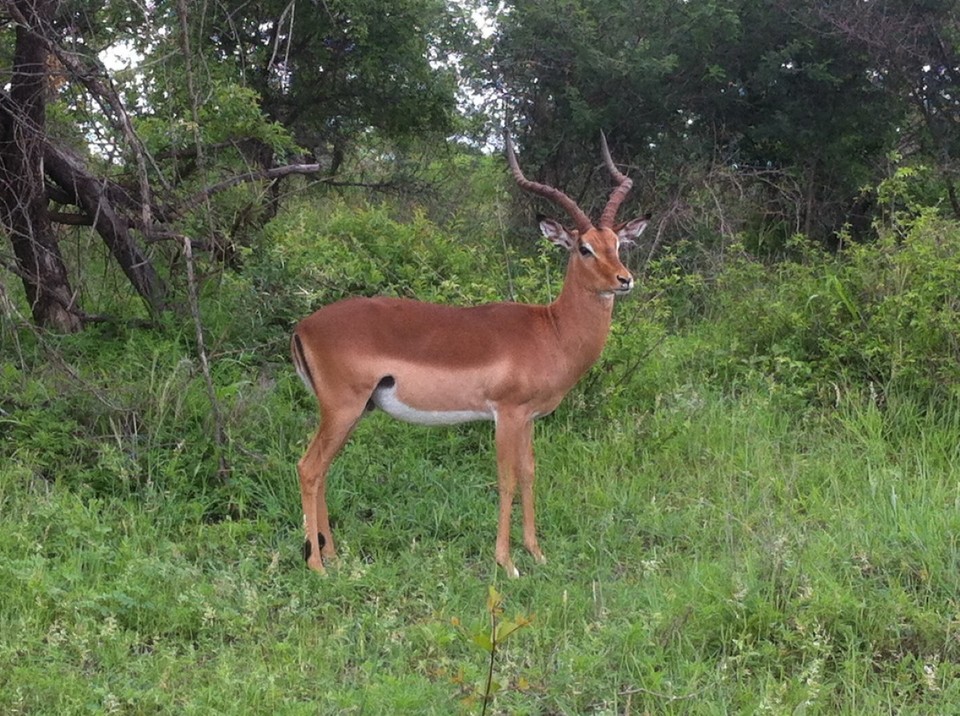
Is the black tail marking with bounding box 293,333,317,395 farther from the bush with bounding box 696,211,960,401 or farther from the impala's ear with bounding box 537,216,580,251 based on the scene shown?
the bush with bounding box 696,211,960,401

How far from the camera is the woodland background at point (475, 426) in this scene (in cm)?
405

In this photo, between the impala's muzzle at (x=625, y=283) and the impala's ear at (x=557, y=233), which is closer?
the impala's muzzle at (x=625, y=283)

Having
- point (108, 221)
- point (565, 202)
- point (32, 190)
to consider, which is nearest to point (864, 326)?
point (565, 202)

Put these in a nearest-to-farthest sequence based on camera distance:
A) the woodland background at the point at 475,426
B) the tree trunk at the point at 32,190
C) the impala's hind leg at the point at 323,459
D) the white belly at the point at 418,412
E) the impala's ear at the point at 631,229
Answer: the woodland background at the point at 475,426, the impala's hind leg at the point at 323,459, the white belly at the point at 418,412, the impala's ear at the point at 631,229, the tree trunk at the point at 32,190

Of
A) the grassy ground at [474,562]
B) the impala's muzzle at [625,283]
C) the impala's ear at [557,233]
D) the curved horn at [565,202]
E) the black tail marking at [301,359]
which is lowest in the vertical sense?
the grassy ground at [474,562]

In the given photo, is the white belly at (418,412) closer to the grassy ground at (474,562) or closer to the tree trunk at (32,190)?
the grassy ground at (474,562)

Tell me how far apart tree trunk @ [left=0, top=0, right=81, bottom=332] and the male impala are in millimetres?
2045

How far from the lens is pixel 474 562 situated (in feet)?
17.3

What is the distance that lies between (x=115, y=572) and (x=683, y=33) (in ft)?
25.4

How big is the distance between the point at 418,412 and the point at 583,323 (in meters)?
0.98

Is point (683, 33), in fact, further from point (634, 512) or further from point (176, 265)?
point (634, 512)

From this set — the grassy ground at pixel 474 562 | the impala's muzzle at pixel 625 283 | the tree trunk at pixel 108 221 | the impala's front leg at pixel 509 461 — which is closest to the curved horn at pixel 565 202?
the impala's muzzle at pixel 625 283

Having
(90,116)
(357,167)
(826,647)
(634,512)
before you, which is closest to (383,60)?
(357,167)

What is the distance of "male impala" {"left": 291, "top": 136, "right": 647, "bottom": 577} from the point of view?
5289 millimetres
